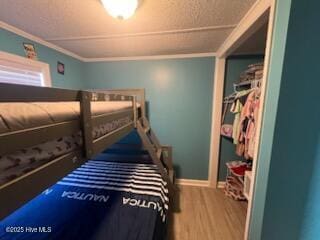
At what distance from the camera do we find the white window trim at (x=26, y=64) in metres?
1.51

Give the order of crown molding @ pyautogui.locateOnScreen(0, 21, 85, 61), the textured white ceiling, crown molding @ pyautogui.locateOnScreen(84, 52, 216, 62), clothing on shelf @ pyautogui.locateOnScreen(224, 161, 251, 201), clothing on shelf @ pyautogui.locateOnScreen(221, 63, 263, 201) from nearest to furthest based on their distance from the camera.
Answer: the textured white ceiling
crown molding @ pyautogui.locateOnScreen(0, 21, 85, 61)
clothing on shelf @ pyautogui.locateOnScreen(221, 63, 263, 201)
clothing on shelf @ pyautogui.locateOnScreen(224, 161, 251, 201)
crown molding @ pyautogui.locateOnScreen(84, 52, 216, 62)

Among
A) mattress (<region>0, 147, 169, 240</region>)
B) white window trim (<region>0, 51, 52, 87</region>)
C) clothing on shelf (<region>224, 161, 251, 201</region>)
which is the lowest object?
clothing on shelf (<region>224, 161, 251, 201</region>)

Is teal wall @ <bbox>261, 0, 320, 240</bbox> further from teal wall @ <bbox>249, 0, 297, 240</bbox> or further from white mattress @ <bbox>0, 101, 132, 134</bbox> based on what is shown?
white mattress @ <bbox>0, 101, 132, 134</bbox>

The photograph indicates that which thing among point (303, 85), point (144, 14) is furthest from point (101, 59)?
point (303, 85)

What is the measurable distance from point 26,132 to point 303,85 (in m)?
1.35

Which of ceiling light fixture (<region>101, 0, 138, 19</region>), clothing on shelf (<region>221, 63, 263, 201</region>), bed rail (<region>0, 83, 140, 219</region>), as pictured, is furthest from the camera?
clothing on shelf (<region>221, 63, 263, 201</region>)

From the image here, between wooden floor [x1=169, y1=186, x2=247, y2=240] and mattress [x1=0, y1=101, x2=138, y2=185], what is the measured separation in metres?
1.60

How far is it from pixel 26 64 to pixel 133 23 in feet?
4.08

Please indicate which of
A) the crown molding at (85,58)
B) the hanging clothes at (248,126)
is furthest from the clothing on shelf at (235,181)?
the crown molding at (85,58)

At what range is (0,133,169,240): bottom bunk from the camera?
3.43 ft

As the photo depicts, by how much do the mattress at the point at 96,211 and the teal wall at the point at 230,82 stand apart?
1334mm

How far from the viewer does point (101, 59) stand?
8.63ft

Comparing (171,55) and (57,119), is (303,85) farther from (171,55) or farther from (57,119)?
(171,55)

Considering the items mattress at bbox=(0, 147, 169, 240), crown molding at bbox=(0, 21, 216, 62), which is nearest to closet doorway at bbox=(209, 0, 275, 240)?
crown molding at bbox=(0, 21, 216, 62)
